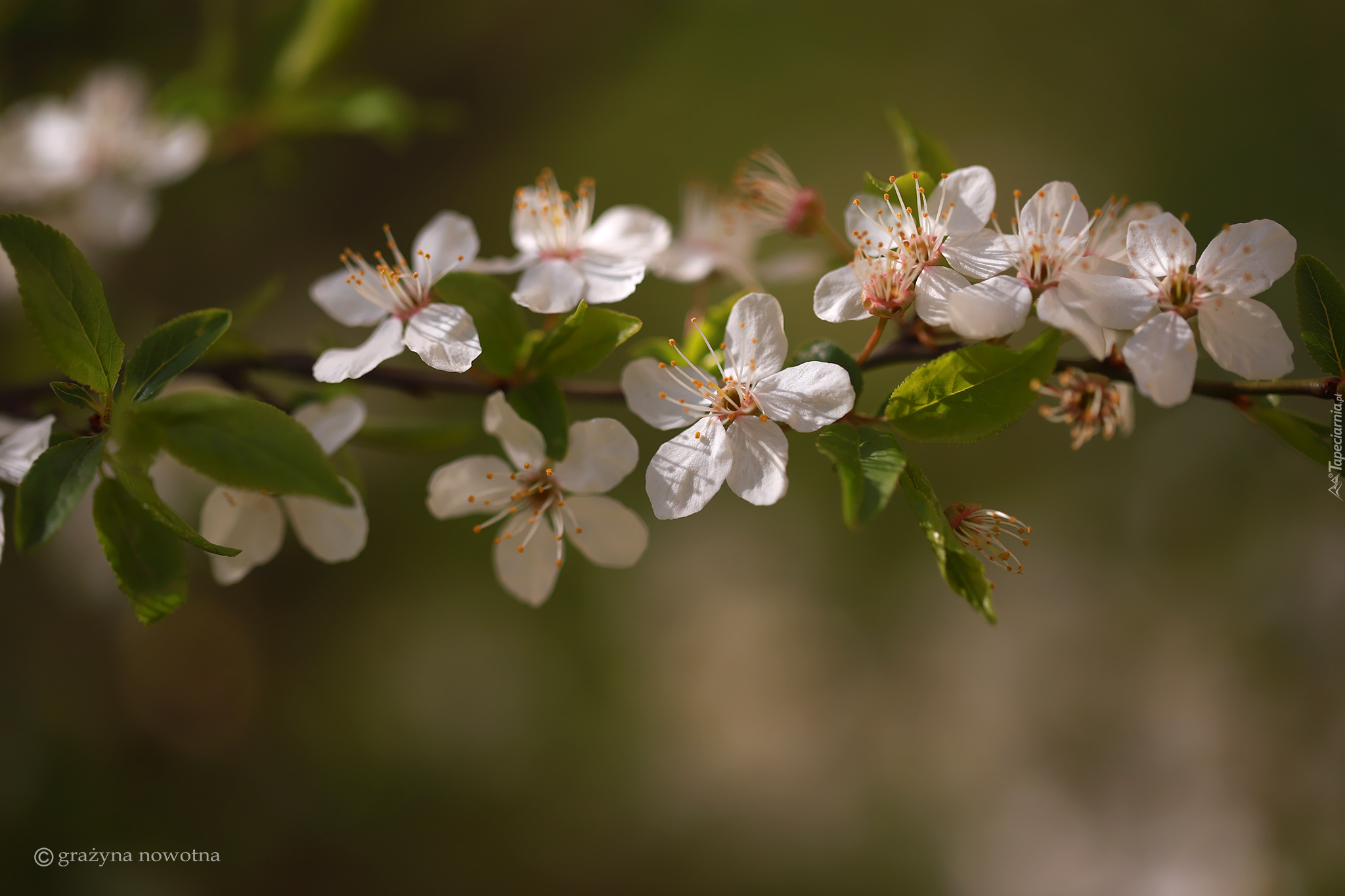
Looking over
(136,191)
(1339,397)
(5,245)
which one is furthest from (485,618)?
(1339,397)

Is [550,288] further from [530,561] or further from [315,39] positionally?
[315,39]

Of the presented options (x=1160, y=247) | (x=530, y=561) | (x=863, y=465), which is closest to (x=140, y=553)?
(x=530, y=561)

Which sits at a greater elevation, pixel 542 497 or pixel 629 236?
pixel 629 236

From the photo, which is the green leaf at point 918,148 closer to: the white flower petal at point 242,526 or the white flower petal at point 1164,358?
the white flower petal at point 1164,358

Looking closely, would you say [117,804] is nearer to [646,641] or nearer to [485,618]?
[485,618]

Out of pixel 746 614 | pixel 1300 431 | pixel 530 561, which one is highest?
pixel 1300 431

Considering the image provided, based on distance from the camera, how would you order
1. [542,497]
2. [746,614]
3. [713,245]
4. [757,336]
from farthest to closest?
[746,614] < [713,245] < [542,497] < [757,336]

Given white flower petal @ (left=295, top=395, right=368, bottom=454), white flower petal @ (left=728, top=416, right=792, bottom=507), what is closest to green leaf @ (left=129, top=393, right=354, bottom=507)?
white flower petal @ (left=295, top=395, right=368, bottom=454)
